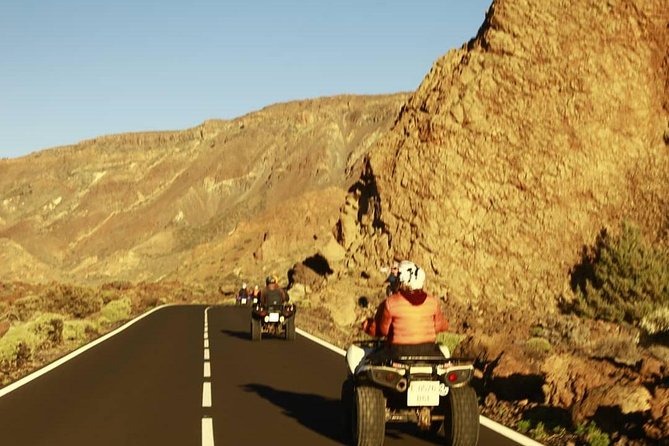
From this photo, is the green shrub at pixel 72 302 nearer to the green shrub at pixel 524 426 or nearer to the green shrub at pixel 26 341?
the green shrub at pixel 26 341

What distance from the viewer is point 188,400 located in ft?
39.6

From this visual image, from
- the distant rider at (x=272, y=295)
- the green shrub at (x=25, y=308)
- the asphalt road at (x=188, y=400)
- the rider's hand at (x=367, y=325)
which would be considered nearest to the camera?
the rider's hand at (x=367, y=325)

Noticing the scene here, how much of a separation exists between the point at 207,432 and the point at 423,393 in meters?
2.70

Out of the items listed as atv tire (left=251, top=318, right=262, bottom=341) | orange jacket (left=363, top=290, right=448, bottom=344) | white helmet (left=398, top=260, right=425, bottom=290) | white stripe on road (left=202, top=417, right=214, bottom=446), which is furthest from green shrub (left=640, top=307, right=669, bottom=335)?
white helmet (left=398, top=260, right=425, bottom=290)

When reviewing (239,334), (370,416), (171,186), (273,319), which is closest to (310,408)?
Result: (370,416)

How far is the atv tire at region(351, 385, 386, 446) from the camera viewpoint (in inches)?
318

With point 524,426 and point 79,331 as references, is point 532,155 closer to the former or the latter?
point 79,331

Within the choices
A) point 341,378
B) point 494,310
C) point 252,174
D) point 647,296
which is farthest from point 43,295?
point 252,174

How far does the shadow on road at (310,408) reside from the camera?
9781 millimetres

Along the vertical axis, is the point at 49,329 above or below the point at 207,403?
below

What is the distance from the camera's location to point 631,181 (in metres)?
41.5

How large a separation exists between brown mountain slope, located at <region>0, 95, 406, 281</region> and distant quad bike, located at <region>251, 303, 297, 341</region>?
76.0 metres

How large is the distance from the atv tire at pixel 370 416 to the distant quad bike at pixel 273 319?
48.2ft

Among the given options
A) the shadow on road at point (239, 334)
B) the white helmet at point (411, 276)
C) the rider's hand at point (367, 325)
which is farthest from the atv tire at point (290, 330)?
the white helmet at point (411, 276)
